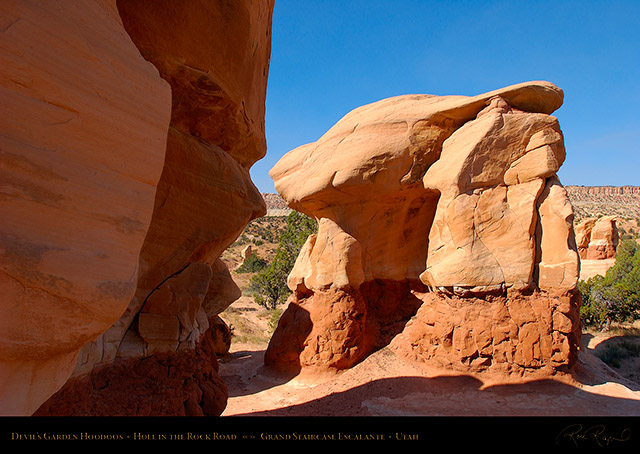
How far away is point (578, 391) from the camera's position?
21.9 feet

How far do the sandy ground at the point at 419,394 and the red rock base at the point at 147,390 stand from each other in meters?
2.90

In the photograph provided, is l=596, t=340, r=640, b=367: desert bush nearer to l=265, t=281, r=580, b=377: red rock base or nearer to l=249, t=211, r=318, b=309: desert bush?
l=265, t=281, r=580, b=377: red rock base

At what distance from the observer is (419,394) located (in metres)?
7.35

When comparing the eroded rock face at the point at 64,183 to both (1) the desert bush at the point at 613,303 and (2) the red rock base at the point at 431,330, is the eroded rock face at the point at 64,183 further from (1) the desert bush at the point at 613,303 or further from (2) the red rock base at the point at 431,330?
(1) the desert bush at the point at 613,303

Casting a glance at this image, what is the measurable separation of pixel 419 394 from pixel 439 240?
317 centimetres

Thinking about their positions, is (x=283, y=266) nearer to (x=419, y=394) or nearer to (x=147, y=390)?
(x=419, y=394)

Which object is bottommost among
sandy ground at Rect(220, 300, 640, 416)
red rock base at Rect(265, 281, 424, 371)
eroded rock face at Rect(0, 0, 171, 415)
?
sandy ground at Rect(220, 300, 640, 416)

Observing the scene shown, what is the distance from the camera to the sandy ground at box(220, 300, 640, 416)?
21.0ft

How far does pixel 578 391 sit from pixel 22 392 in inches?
314

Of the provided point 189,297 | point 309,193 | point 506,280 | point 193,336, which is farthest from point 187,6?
point 506,280

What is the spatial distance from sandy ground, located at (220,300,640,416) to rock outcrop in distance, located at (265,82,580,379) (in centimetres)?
31

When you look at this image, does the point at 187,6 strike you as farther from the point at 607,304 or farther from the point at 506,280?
the point at 607,304

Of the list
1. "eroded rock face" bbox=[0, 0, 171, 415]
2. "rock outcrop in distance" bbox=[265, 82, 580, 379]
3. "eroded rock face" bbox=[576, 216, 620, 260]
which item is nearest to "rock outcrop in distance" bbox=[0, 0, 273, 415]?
"eroded rock face" bbox=[0, 0, 171, 415]

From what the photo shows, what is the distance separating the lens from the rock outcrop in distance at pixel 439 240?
7.16 m
